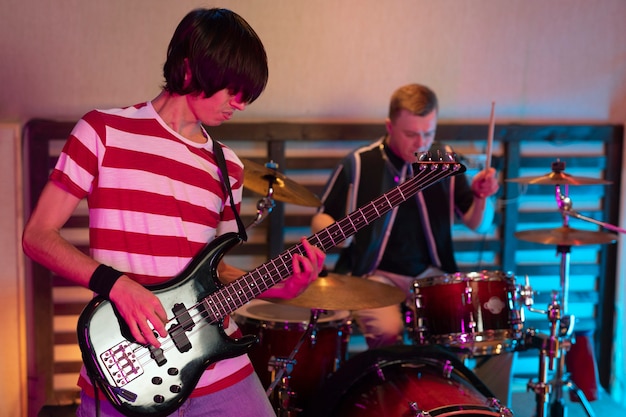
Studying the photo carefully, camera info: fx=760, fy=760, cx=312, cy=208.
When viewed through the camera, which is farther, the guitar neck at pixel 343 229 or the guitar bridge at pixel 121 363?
the guitar neck at pixel 343 229

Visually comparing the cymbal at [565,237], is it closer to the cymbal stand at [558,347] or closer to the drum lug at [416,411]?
the cymbal stand at [558,347]

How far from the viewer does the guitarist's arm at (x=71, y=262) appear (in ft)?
6.49

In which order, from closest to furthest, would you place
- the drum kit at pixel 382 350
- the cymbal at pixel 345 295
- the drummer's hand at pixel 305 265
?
the drummer's hand at pixel 305 265, the drum kit at pixel 382 350, the cymbal at pixel 345 295

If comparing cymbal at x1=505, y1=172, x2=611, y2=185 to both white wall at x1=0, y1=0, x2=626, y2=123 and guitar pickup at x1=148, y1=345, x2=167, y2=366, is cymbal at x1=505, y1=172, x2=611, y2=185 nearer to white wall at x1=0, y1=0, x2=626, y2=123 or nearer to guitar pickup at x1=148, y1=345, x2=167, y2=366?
white wall at x1=0, y1=0, x2=626, y2=123

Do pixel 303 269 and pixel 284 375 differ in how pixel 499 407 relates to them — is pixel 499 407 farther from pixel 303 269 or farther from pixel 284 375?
pixel 303 269

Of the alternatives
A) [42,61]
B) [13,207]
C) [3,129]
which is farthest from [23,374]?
[42,61]

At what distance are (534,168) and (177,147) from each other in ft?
10.1

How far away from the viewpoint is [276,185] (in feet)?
10.8

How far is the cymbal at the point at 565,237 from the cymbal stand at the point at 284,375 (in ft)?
4.31

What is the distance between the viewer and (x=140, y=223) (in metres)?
2.07

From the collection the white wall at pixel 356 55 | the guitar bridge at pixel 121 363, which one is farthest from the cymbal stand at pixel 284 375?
the white wall at pixel 356 55

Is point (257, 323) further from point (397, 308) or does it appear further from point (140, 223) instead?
point (140, 223)

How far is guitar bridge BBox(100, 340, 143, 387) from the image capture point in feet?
6.66

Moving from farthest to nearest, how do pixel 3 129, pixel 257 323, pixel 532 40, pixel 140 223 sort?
pixel 532 40
pixel 3 129
pixel 257 323
pixel 140 223
